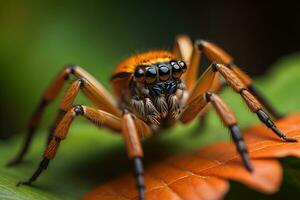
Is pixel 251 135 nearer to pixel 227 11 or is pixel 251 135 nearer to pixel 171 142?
pixel 171 142

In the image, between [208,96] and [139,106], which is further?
[139,106]

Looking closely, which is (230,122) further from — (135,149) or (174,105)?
(174,105)

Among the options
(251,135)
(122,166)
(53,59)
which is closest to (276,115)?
(251,135)

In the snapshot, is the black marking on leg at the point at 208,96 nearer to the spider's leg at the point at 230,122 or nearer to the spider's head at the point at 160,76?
the spider's leg at the point at 230,122

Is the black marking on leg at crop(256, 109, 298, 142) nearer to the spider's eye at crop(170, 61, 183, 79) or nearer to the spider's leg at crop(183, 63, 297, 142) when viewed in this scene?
the spider's leg at crop(183, 63, 297, 142)

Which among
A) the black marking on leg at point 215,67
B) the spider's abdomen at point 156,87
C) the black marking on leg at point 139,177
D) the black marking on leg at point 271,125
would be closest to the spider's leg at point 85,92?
the spider's abdomen at point 156,87

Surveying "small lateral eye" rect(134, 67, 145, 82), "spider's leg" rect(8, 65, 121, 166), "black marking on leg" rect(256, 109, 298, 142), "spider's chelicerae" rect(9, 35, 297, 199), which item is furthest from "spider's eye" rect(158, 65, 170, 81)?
"black marking on leg" rect(256, 109, 298, 142)

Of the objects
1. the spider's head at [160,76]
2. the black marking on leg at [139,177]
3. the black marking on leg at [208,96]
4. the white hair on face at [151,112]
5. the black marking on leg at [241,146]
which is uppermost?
the spider's head at [160,76]

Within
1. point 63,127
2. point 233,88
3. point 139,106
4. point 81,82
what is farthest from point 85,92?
point 233,88
